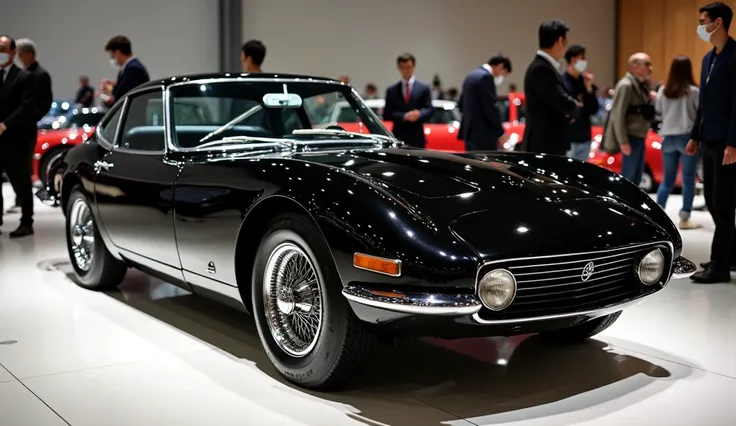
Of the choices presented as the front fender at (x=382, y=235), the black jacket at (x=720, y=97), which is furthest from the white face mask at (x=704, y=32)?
the front fender at (x=382, y=235)

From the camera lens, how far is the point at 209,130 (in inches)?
193

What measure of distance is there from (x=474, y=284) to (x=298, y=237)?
750mm

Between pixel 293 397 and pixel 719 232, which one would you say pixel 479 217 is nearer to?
pixel 293 397

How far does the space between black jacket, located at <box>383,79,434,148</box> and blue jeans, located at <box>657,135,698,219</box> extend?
91.0 inches

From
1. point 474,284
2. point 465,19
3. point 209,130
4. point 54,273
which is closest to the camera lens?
point 474,284

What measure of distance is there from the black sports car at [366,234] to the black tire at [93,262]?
1.51ft

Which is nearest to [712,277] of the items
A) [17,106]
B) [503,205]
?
[503,205]

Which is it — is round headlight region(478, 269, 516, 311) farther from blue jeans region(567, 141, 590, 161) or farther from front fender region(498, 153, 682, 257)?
blue jeans region(567, 141, 590, 161)

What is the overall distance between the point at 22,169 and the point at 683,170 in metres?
6.01

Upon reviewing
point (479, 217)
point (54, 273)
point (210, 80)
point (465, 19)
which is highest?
point (465, 19)

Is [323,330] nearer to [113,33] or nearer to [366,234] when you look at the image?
[366,234]

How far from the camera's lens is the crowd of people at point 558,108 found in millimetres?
5312

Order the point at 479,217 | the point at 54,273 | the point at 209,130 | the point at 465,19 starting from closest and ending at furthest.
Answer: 1. the point at 479,217
2. the point at 209,130
3. the point at 54,273
4. the point at 465,19

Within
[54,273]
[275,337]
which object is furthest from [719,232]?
[54,273]
